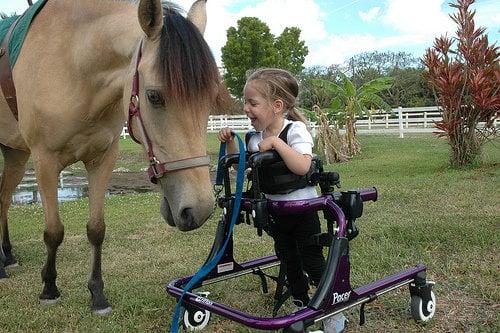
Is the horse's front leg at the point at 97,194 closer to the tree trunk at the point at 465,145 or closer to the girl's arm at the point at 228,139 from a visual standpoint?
the girl's arm at the point at 228,139

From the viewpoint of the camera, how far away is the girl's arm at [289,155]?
99.3 inches

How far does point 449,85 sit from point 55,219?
25.1 ft

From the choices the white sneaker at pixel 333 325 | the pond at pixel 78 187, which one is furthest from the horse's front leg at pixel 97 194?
the pond at pixel 78 187

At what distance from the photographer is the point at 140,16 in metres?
2.34

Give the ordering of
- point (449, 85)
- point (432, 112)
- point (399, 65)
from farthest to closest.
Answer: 1. point (399, 65)
2. point (432, 112)
3. point (449, 85)

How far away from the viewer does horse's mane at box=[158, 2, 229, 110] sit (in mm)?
2225

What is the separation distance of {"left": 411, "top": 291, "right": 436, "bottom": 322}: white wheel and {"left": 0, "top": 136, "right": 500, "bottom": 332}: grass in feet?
0.16

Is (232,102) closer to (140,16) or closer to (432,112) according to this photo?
(140,16)

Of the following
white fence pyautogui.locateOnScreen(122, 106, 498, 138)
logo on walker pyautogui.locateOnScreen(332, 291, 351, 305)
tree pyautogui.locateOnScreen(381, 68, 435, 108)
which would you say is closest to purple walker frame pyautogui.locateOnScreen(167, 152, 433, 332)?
logo on walker pyautogui.locateOnScreen(332, 291, 351, 305)

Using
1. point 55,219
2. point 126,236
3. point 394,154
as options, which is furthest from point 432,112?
point 55,219

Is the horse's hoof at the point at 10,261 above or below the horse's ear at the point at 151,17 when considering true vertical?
below

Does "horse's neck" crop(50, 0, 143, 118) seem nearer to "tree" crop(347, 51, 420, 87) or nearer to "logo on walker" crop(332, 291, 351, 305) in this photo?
"logo on walker" crop(332, 291, 351, 305)

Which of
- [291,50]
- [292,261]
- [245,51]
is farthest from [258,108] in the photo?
[291,50]

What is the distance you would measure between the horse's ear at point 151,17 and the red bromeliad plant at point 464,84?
7707 millimetres
